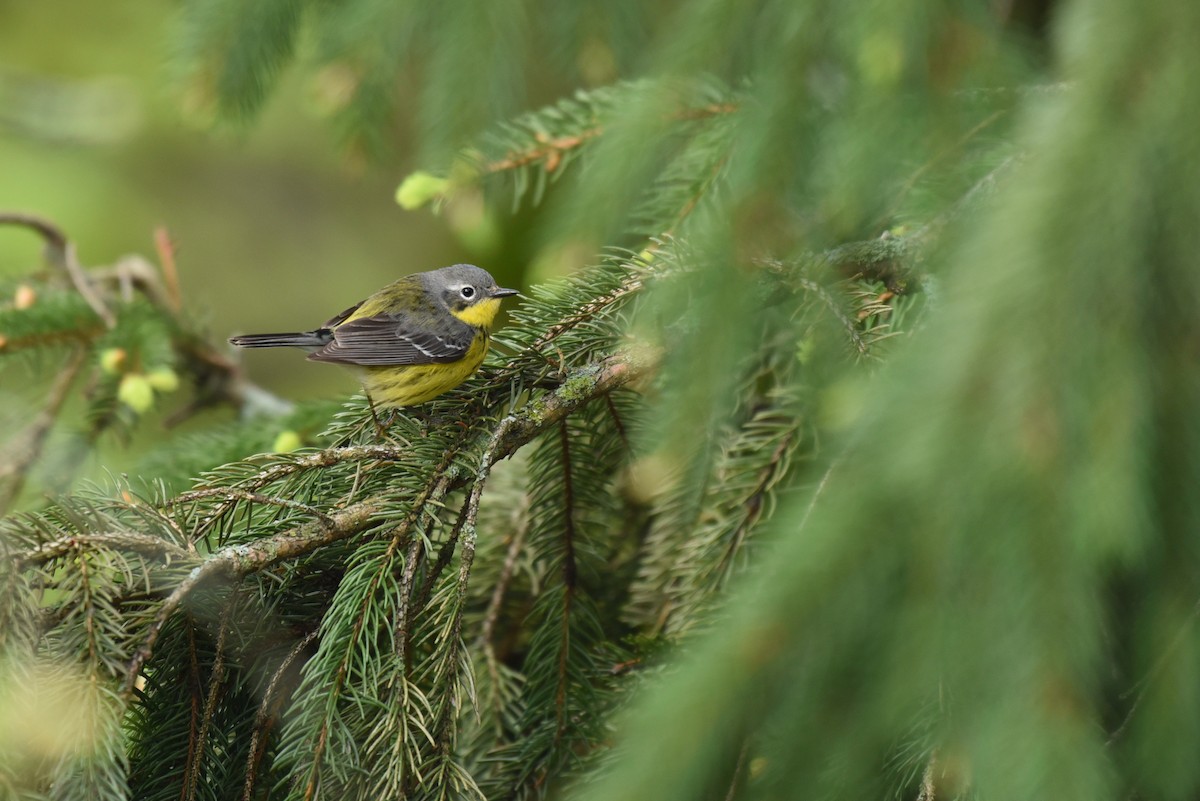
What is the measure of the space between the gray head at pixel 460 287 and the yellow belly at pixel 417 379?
0.31m

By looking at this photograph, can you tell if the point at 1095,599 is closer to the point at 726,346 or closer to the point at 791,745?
the point at 791,745

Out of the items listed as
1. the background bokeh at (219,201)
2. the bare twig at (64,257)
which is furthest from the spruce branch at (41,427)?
the background bokeh at (219,201)

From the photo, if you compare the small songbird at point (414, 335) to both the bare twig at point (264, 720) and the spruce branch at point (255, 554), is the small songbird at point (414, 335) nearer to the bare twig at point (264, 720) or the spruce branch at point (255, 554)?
the spruce branch at point (255, 554)

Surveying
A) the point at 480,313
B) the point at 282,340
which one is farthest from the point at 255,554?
the point at 480,313

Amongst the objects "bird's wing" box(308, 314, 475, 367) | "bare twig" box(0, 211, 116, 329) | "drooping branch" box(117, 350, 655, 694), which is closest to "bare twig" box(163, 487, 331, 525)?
"drooping branch" box(117, 350, 655, 694)

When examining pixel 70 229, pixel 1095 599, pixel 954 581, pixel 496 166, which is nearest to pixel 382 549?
pixel 954 581

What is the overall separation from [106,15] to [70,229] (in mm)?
1592

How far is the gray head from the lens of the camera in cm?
386

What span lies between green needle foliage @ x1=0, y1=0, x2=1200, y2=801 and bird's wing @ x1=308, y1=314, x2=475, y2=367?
1.78 feet

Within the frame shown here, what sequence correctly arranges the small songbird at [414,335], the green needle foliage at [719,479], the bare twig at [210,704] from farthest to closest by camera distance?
the small songbird at [414,335] → the bare twig at [210,704] → the green needle foliage at [719,479]

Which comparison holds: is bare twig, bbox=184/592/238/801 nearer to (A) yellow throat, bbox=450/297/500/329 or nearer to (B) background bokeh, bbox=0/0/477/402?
(A) yellow throat, bbox=450/297/500/329

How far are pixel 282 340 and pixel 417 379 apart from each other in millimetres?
666

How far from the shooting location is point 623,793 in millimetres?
932

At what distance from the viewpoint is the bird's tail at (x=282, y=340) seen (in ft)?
11.2
